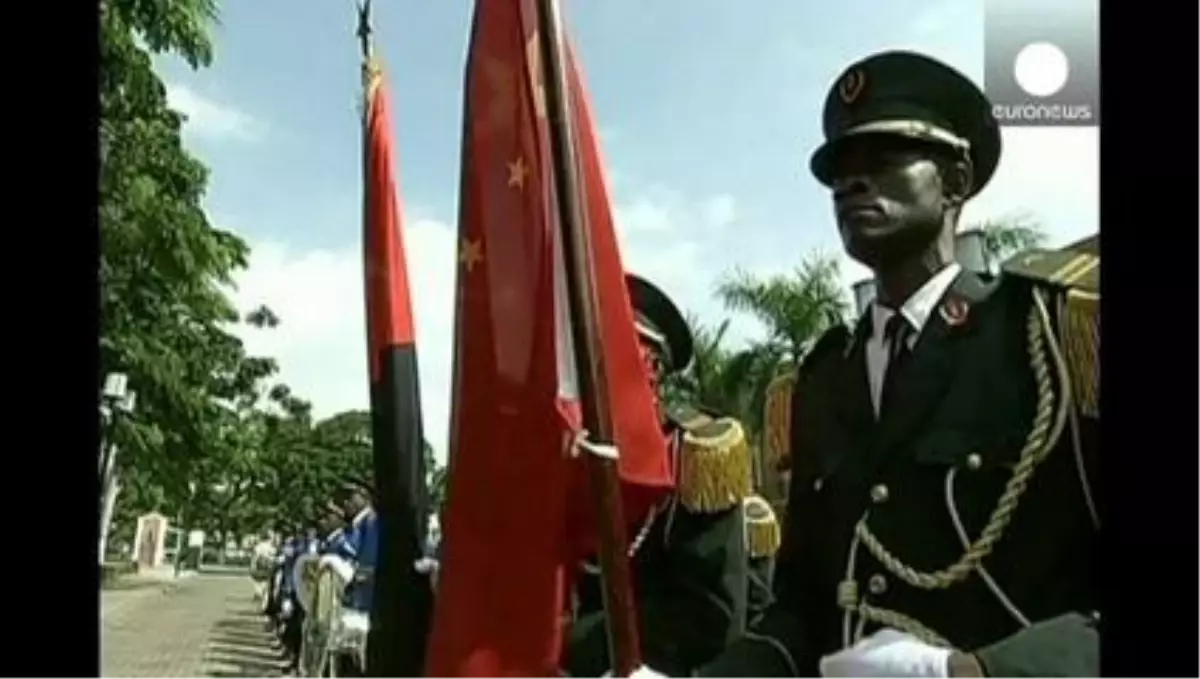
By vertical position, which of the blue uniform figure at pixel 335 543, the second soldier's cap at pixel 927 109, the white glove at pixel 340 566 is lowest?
the white glove at pixel 340 566

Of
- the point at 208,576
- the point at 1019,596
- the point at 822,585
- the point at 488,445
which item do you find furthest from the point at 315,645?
the point at 1019,596

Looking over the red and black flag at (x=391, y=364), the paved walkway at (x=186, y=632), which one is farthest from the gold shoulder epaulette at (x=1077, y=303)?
the paved walkway at (x=186, y=632)

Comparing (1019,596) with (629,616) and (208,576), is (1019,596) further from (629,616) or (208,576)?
(208,576)

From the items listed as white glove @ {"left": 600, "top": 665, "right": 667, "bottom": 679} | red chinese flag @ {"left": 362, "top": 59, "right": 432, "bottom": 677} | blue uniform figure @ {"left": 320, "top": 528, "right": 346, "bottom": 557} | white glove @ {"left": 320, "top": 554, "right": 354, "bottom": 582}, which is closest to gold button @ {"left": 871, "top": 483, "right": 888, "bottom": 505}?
white glove @ {"left": 600, "top": 665, "right": 667, "bottom": 679}

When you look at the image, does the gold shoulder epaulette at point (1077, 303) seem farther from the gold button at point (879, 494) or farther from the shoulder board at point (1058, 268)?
the gold button at point (879, 494)

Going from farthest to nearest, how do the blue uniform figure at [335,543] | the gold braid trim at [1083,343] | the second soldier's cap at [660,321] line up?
the blue uniform figure at [335,543] < the second soldier's cap at [660,321] < the gold braid trim at [1083,343]

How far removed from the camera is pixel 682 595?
139cm

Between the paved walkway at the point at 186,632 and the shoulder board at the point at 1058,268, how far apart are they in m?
0.68

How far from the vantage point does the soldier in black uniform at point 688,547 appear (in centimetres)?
131

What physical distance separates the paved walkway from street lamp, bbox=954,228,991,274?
647 millimetres

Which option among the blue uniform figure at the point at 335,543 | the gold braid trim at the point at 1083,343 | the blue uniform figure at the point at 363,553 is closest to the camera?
the gold braid trim at the point at 1083,343

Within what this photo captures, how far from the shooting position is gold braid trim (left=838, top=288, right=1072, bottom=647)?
111cm

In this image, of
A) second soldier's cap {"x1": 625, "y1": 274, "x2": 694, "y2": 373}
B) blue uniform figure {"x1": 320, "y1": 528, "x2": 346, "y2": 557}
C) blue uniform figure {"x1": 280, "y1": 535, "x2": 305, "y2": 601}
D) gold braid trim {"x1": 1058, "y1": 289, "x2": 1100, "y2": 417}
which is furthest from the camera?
blue uniform figure {"x1": 280, "y1": 535, "x2": 305, "y2": 601}

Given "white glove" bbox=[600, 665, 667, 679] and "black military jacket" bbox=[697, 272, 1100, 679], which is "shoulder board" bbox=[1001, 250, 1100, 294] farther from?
"white glove" bbox=[600, 665, 667, 679]
